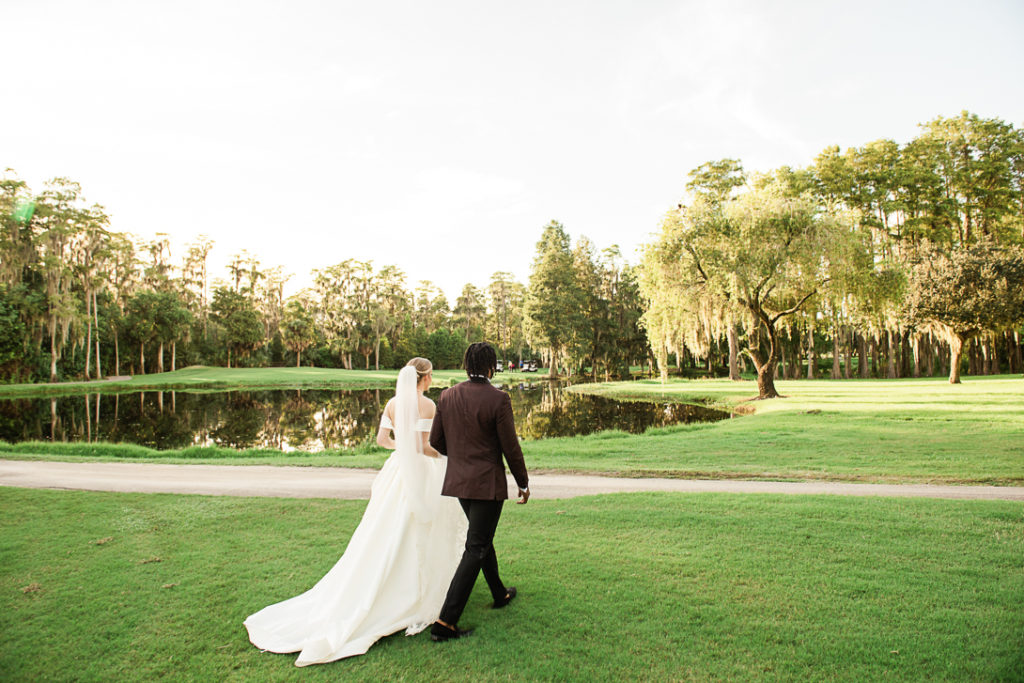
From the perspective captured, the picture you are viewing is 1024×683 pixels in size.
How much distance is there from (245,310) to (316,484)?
5997 centimetres

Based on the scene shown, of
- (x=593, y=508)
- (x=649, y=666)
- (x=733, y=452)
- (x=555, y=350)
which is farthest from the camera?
(x=555, y=350)

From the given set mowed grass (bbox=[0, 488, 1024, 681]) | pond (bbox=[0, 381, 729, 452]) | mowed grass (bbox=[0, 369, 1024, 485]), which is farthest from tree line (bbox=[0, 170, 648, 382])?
mowed grass (bbox=[0, 488, 1024, 681])

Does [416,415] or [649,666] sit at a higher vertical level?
[416,415]

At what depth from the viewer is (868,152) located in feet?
126

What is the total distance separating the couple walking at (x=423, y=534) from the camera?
13.7 feet

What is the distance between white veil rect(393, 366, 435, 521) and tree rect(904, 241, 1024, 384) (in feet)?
111

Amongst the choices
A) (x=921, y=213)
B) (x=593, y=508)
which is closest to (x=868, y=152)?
(x=921, y=213)

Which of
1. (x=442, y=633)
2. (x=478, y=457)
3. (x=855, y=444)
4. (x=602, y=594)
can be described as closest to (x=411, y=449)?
(x=478, y=457)

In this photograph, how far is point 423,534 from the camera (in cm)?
446

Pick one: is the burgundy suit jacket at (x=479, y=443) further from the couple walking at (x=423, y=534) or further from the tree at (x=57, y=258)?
the tree at (x=57, y=258)

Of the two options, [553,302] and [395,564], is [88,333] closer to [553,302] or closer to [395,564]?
[553,302]

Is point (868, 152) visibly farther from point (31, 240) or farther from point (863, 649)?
point (31, 240)

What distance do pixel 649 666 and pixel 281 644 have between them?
2668 millimetres

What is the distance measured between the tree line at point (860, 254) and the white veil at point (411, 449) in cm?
1986
